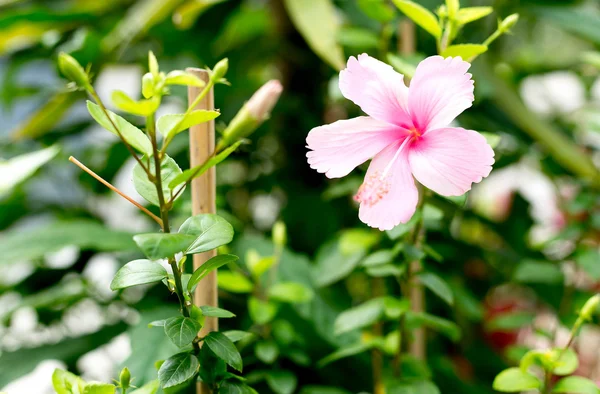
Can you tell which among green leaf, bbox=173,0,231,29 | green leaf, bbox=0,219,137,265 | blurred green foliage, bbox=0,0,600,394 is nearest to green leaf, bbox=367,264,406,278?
blurred green foliage, bbox=0,0,600,394

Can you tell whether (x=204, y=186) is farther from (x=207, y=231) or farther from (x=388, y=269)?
(x=388, y=269)

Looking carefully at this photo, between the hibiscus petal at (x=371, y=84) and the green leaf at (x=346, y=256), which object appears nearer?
the hibiscus petal at (x=371, y=84)

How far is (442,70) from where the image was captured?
1.04 feet

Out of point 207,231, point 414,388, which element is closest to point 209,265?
point 207,231

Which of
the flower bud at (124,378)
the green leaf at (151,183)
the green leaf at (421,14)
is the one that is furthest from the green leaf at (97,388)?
the green leaf at (421,14)

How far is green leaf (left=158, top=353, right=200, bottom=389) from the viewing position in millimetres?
311

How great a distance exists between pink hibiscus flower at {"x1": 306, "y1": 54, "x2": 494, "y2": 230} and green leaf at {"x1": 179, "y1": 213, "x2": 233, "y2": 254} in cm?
7

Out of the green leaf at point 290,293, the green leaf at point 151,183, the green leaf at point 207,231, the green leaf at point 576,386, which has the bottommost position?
the green leaf at point 290,293

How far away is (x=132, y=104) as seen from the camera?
273 millimetres

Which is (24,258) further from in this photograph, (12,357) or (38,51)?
(38,51)

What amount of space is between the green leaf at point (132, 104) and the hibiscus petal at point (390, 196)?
0.14 m

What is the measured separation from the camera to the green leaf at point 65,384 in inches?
13.3

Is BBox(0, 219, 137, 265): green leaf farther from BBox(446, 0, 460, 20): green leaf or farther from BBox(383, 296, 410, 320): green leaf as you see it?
BBox(446, 0, 460, 20): green leaf

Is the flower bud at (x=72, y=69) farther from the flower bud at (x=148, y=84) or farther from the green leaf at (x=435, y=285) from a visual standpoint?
the green leaf at (x=435, y=285)
